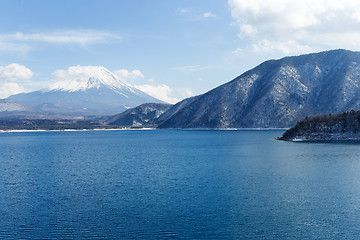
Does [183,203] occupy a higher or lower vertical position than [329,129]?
lower

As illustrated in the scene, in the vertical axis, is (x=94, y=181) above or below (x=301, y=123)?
below

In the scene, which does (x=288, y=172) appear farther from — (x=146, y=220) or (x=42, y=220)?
(x=42, y=220)

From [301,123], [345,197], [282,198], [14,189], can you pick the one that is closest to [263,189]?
[282,198]

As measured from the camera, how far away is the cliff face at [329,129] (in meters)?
147

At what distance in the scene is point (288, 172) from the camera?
224 feet

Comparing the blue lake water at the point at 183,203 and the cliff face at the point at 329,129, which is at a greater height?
the cliff face at the point at 329,129

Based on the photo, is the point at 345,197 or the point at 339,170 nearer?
the point at 345,197

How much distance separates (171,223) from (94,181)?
2861 centimetres

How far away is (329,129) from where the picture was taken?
152m

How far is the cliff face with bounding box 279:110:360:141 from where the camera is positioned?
147 m

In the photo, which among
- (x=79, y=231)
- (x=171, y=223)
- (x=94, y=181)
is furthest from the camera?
(x=94, y=181)

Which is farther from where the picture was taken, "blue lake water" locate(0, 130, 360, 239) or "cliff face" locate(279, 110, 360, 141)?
"cliff face" locate(279, 110, 360, 141)

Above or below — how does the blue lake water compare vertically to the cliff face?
below

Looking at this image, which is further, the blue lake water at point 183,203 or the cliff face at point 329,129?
the cliff face at point 329,129
